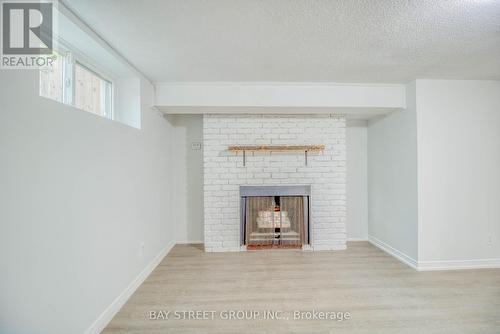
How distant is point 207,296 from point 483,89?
4.05 m

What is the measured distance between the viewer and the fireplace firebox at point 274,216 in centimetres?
372

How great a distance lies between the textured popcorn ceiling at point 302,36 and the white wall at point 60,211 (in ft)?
2.45

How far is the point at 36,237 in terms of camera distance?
1.38 metres

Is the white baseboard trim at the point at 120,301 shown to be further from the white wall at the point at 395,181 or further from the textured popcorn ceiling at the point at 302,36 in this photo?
the white wall at the point at 395,181

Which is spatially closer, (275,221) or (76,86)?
(76,86)

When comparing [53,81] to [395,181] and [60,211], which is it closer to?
[60,211]

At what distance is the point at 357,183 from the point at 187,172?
9.53 ft

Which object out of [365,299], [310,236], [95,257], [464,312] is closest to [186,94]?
[95,257]

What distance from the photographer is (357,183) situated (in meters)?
4.32

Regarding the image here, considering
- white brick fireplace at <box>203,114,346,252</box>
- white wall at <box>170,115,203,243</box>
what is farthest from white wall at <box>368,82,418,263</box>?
white wall at <box>170,115,203,243</box>

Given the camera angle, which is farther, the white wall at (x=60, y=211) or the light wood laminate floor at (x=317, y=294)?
the light wood laminate floor at (x=317, y=294)

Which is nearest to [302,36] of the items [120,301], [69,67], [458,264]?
[69,67]

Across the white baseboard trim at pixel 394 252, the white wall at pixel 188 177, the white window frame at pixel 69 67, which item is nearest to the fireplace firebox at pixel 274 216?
the white wall at pixel 188 177

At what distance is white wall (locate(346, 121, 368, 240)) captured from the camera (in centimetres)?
431
